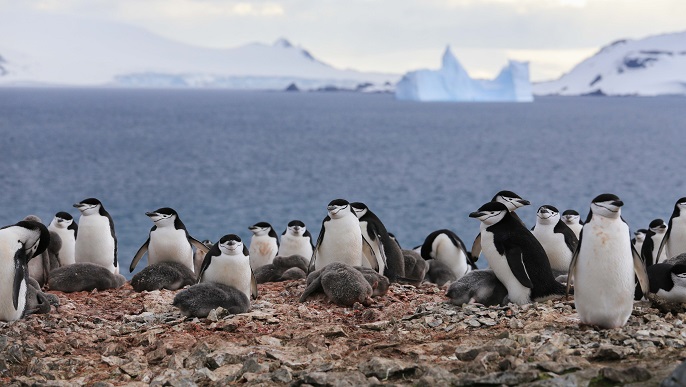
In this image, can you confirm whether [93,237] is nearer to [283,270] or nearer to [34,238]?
[283,270]

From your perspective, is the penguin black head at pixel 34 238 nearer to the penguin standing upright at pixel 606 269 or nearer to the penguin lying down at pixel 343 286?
the penguin lying down at pixel 343 286

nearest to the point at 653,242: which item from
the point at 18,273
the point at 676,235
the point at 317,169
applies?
the point at 676,235

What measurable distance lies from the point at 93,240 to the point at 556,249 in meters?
6.15

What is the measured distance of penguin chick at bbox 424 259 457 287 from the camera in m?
12.9

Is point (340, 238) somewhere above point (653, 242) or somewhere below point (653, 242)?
above

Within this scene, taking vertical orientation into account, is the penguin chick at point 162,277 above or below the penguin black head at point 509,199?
below

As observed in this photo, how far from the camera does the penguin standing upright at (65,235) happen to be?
12969 millimetres

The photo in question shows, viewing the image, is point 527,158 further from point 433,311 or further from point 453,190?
point 433,311

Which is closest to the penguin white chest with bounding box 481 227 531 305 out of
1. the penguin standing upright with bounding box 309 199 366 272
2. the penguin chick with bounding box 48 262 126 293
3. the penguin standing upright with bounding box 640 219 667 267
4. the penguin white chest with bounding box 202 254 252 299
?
the penguin white chest with bounding box 202 254 252 299

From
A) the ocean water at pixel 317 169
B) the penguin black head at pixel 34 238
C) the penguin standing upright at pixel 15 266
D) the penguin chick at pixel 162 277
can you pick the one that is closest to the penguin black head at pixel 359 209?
the penguin chick at pixel 162 277

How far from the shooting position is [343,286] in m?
9.45

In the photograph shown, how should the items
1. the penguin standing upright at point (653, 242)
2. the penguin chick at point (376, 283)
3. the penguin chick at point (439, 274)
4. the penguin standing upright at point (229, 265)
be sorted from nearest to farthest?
the penguin standing upright at point (229, 265) < the penguin chick at point (376, 283) < the penguin chick at point (439, 274) < the penguin standing upright at point (653, 242)

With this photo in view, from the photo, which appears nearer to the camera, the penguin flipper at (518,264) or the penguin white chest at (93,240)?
the penguin flipper at (518,264)

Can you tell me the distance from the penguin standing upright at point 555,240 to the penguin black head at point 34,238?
542 cm
